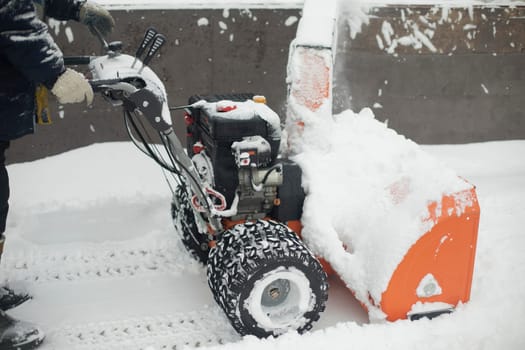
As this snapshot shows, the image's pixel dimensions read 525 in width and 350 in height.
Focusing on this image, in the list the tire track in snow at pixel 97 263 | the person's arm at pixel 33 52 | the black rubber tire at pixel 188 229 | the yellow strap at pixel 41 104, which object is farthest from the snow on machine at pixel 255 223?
Answer: the tire track in snow at pixel 97 263

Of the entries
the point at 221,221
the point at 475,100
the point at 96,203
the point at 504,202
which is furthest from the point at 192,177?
the point at 475,100

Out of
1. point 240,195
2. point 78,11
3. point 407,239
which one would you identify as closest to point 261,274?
point 240,195

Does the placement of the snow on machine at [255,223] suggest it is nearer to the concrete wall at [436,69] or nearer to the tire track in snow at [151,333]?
the tire track in snow at [151,333]

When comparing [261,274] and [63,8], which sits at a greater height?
[63,8]

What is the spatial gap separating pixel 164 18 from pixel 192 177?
2011 millimetres

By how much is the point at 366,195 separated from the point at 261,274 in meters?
0.67

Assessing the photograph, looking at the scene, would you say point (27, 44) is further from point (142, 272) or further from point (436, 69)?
point (436, 69)

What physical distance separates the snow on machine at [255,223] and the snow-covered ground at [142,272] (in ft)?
0.41

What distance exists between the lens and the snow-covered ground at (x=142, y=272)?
2.60m

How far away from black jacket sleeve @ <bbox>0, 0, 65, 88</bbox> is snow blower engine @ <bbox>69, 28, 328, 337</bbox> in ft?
0.61

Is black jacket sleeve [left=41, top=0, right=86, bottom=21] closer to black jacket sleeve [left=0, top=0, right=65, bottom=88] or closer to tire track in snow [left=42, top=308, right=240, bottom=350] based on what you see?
black jacket sleeve [left=0, top=0, right=65, bottom=88]

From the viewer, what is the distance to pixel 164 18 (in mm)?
4230

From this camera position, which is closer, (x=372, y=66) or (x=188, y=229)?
(x=188, y=229)

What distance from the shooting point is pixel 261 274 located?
2480 mm
